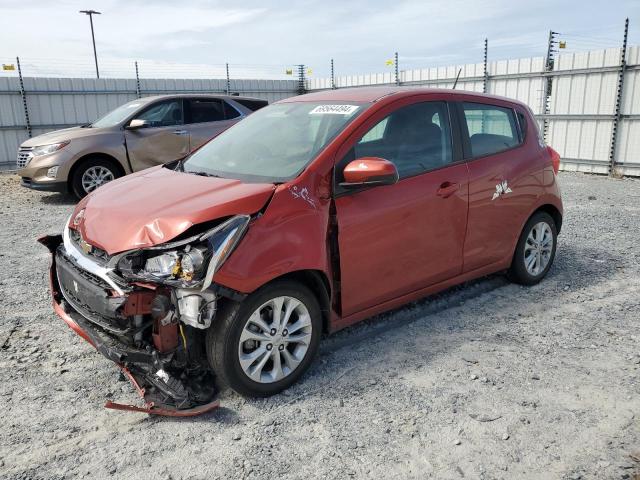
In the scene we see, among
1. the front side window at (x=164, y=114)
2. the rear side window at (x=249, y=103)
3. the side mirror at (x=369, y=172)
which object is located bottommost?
the side mirror at (x=369, y=172)

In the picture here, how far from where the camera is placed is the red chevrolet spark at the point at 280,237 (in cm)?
277

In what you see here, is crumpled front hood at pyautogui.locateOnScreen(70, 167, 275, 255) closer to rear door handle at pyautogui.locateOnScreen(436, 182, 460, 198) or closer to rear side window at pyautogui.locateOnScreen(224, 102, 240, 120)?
rear door handle at pyautogui.locateOnScreen(436, 182, 460, 198)

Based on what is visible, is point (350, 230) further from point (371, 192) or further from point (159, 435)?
point (159, 435)

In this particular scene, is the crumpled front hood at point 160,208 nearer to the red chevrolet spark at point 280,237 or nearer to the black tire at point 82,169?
the red chevrolet spark at point 280,237

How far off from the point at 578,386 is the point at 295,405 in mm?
1676

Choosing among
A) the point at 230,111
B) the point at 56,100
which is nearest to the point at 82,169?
the point at 230,111

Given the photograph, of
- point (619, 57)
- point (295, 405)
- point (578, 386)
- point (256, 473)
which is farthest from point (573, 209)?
point (256, 473)

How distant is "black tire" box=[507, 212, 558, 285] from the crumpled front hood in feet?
8.48

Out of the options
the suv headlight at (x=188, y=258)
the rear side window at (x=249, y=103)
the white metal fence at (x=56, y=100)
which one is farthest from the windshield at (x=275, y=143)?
the white metal fence at (x=56, y=100)

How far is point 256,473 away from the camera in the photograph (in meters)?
2.47

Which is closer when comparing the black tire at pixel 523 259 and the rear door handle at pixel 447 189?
the rear door handle at pixel 447 189

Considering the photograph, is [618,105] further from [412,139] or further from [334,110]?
[334,110]

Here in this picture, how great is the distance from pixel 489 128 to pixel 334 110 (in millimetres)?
1505

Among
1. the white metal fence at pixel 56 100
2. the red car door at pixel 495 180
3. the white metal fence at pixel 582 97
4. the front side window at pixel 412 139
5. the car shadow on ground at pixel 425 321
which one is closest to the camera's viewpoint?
the car shadow on ground at pixel 425 321
